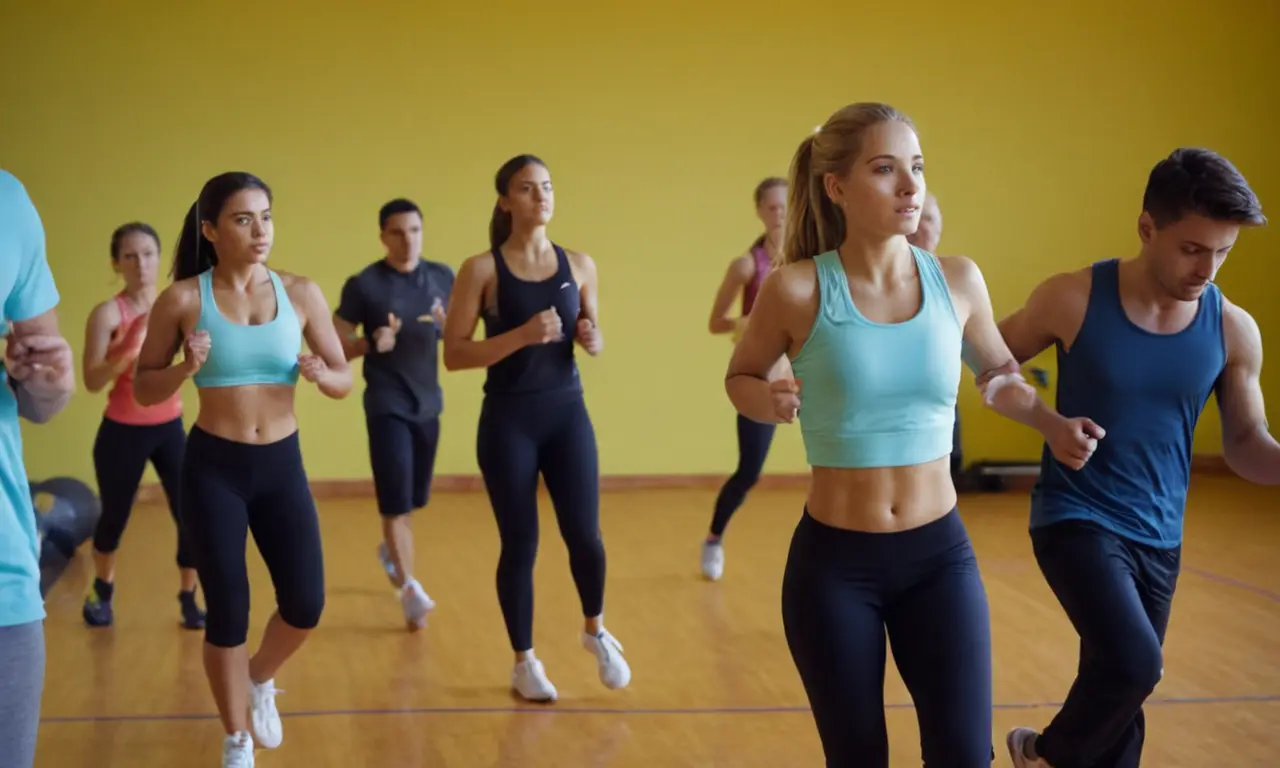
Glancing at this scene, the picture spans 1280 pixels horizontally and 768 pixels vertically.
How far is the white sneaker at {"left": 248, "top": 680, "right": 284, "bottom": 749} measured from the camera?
3641 millimetres

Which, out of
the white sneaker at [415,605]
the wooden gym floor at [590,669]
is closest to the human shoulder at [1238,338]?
the wooden gym floor at [590,669]

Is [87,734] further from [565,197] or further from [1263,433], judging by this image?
[565,197]

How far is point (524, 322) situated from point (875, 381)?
192 cm

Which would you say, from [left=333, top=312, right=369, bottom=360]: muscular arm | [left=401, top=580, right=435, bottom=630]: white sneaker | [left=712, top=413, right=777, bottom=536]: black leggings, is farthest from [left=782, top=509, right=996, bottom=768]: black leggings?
[left=333, top=312, right=369, bottom=360]: muscular arm

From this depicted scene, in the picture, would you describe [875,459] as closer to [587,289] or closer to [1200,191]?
[1200,191]

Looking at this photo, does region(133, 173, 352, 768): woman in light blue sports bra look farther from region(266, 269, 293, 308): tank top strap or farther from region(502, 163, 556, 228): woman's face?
region(502, 163, 556, 228): woman's face

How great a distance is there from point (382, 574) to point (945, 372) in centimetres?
412

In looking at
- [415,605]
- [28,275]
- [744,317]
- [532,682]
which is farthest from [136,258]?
[28,275]

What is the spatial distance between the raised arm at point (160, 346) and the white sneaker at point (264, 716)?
2.87 feet

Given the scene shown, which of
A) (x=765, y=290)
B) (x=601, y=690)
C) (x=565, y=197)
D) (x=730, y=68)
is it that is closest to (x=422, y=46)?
(x=565, y=197)

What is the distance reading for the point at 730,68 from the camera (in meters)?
8.08

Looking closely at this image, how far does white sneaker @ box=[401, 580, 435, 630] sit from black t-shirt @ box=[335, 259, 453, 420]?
2.12 feet

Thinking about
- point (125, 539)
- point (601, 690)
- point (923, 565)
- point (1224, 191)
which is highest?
point (1224, 191)

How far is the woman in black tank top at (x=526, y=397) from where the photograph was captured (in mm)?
3947
